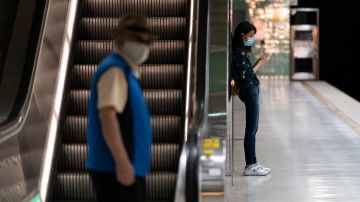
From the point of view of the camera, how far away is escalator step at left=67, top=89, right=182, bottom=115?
27.7ft

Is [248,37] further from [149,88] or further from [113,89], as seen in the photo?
[113,89]

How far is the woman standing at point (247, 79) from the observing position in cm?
877

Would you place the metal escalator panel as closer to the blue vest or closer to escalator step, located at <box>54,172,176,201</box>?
escalator step, located at <box>54,172,176,201</box>

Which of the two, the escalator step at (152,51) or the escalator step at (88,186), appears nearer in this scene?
the escalator step at (88,186)

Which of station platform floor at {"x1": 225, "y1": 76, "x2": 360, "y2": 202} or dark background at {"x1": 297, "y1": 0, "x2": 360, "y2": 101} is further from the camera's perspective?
dark background at {"x1": 297, "y1": 0, "x2": 360, "y2": 101}

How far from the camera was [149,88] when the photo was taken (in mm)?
8891

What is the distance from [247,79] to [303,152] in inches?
107

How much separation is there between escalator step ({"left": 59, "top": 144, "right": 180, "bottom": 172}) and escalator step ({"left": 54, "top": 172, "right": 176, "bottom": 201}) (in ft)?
0.89

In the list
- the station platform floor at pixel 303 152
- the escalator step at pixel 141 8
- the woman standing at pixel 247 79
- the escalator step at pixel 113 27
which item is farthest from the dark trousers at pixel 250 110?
the escalator step at pixel 141 8

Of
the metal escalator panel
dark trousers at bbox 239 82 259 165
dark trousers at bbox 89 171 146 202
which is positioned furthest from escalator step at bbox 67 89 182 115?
dark trousers at bbox 89 171 146 202

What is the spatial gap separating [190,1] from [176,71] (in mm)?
1060

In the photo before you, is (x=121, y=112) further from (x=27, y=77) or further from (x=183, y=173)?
(x=27, y=77)

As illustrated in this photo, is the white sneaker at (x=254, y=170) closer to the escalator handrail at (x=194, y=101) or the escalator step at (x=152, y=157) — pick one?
the escalator handrail at (x=194, y=101)

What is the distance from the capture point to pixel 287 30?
2880 centimetres
